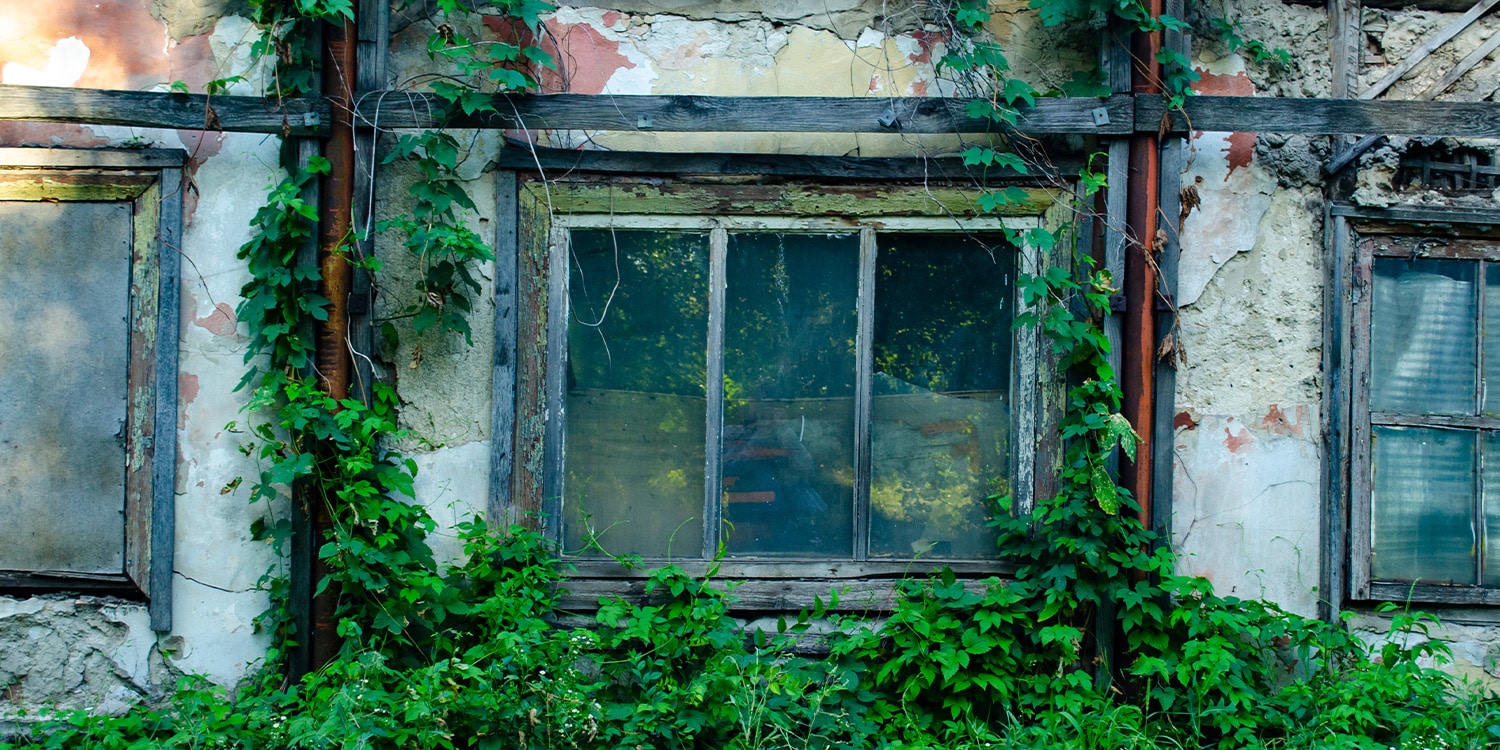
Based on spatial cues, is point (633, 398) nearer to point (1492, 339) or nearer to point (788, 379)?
point (788, 379)

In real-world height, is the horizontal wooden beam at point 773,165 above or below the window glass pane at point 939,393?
above

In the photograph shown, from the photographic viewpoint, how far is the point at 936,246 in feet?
12.5

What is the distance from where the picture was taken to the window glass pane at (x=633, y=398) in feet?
12.3

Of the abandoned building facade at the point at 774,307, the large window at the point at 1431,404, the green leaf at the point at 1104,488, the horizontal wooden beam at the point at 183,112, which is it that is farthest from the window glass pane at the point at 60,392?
the large window at the point at 1431,404

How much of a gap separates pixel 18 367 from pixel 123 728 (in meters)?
1.34

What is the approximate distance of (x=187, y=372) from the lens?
3.60m

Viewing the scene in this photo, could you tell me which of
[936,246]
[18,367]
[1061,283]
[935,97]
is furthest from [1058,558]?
[18,367]

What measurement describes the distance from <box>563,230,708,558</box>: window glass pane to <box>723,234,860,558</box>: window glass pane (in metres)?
0.13

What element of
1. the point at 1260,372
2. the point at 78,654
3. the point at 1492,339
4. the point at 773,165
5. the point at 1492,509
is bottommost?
the point at 78,654

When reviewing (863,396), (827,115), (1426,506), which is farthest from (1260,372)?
(827,115)

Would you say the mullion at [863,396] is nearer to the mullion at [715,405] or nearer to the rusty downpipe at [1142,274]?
the mullion at [715,405]

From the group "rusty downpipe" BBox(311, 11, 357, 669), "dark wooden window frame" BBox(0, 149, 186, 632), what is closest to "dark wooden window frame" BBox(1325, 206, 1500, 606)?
"rusty downpipe" BBox(311, 11, 357, 669)

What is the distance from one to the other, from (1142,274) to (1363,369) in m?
0.96

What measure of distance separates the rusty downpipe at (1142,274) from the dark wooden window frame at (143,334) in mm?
3381
